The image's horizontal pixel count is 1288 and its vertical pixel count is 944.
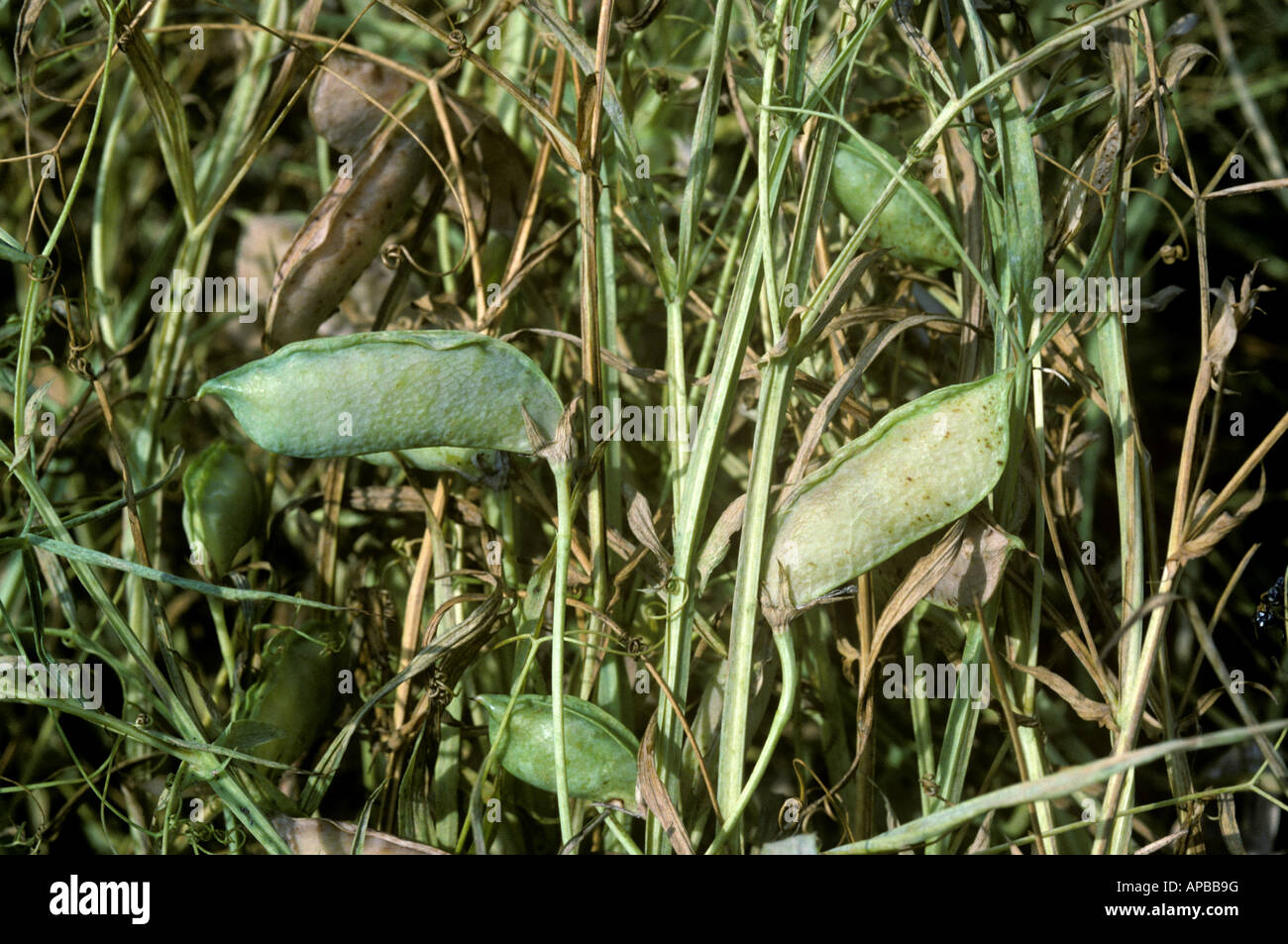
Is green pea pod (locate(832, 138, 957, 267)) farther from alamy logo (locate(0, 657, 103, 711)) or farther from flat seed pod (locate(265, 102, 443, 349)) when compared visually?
alamy logo (locate(0, 657, 103, 711))

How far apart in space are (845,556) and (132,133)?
0.75m

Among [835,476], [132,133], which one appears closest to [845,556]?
[835,476]

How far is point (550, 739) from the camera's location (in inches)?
20.7

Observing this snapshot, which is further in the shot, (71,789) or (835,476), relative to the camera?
(71,789)

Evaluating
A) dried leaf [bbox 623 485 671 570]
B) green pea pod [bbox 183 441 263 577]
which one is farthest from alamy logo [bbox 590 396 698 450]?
green pea pod [bbox 183 441 263 577]

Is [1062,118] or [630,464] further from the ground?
[1062,118]

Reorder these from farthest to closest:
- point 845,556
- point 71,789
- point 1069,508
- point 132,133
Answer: point 132,133, point 71,789, point 1069,508, point 845,556

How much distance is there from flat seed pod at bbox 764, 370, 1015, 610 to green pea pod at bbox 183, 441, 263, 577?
0.36 m

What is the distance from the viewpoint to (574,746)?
525 mm

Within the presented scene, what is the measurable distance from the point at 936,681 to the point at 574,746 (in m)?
0.24
